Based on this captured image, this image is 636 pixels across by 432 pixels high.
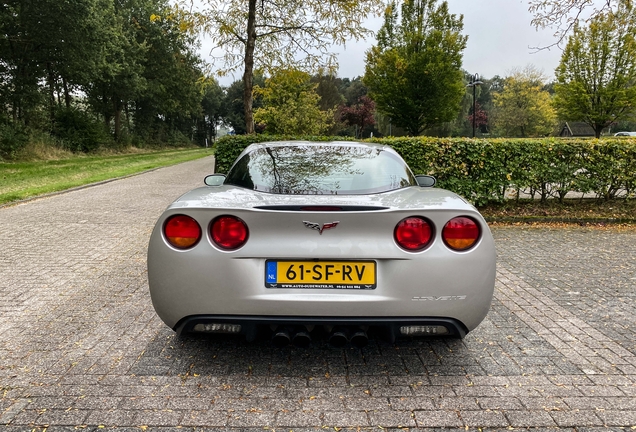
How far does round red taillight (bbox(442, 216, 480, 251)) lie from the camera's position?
2678 mm

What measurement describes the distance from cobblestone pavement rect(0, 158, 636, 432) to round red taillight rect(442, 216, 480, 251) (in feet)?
2.82

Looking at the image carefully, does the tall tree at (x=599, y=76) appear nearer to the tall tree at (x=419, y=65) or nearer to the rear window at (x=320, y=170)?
the tall tree at (x=419, y=65)

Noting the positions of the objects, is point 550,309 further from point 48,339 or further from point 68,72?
point 68,72

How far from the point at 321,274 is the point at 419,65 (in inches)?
1086

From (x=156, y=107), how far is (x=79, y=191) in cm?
3596

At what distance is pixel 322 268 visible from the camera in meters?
2.61

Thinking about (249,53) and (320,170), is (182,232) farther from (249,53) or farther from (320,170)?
(249,53)

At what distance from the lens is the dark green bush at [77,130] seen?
27.5 m

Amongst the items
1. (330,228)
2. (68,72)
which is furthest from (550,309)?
(68,72)

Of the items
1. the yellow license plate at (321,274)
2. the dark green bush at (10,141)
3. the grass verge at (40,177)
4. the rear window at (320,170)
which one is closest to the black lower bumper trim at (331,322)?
the yellow license plate at (321,274)

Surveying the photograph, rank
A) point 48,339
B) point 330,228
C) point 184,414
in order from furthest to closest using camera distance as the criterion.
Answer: point 48,339
point 330,228
point 184,414

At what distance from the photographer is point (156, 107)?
46094 millimetres

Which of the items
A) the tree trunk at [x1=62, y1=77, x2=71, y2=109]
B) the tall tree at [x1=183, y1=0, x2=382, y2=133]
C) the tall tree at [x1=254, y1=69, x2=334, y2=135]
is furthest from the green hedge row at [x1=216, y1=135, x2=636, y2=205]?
the tree trunk at [x1=62, y1=77, x2=71, y2=109]

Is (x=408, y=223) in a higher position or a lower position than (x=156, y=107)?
lower
